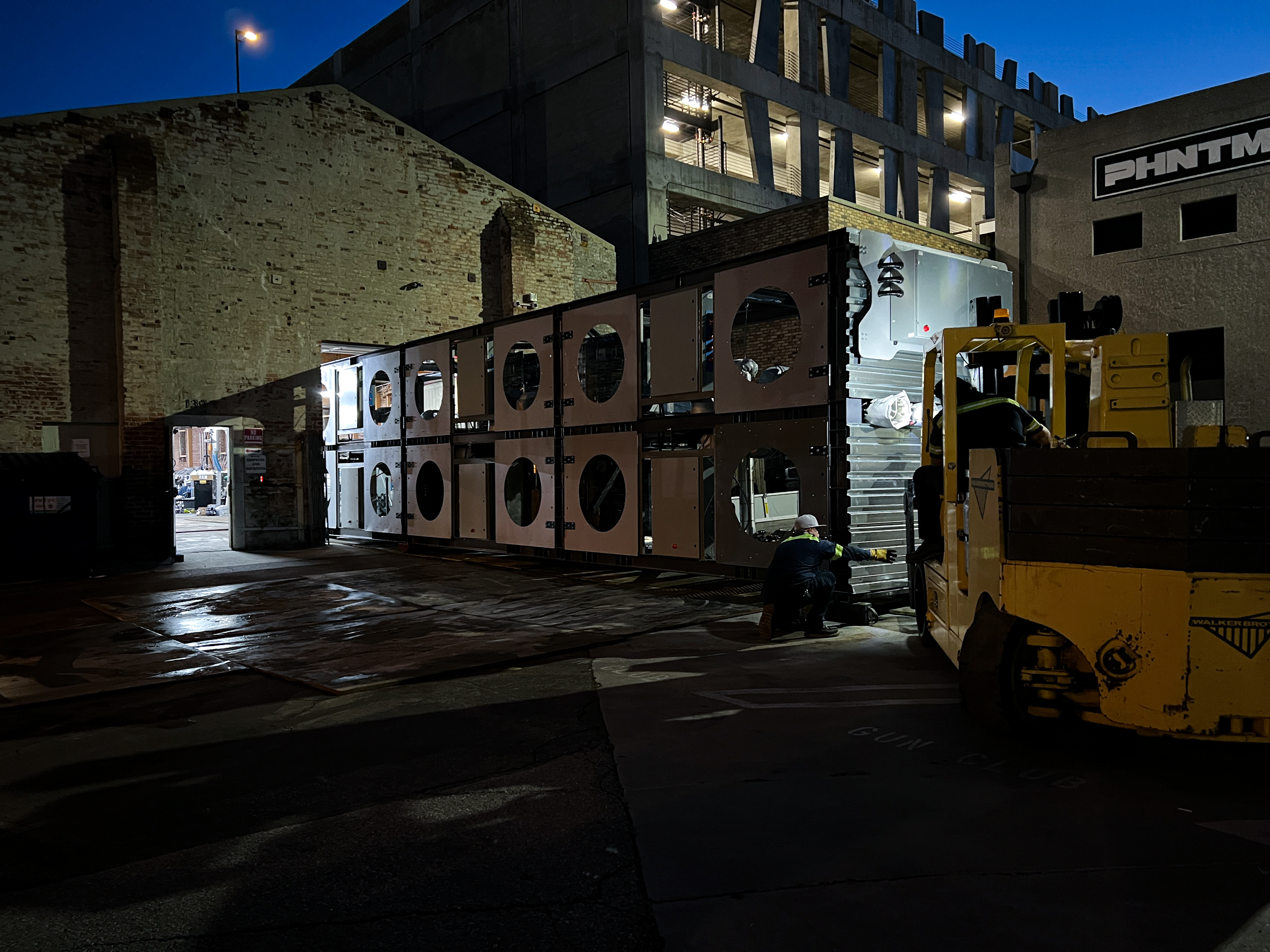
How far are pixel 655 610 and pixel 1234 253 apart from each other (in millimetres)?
10781

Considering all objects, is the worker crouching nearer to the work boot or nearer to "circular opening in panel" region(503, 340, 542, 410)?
the work boot

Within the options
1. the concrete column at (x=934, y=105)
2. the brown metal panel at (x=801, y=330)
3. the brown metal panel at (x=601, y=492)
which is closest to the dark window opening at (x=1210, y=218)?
the brown metal panel at (x=801, y=330)

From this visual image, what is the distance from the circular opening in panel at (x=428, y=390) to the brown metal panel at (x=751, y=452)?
6.97 meters

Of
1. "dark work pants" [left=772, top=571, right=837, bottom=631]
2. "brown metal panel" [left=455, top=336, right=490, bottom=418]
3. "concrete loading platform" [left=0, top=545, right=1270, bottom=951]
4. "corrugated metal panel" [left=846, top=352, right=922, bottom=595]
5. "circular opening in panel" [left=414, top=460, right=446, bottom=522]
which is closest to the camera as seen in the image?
"concrete loading platform" [left=0, top=545, right=1270, bottom=951]

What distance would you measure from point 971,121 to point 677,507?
30.3m

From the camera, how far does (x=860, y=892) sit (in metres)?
3.07

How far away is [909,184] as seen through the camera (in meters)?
31.5

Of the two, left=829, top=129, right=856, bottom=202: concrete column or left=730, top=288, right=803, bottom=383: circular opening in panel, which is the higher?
left=829, top=129, right=856, bottom=202: concrete column

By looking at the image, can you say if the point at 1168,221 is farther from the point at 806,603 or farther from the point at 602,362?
the point at 806,603

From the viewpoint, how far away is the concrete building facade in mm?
13180

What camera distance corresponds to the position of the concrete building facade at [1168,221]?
13.2m

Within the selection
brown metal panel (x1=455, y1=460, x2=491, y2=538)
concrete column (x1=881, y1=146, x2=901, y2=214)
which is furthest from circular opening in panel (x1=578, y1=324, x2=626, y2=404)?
concrete column (x1=881, y1=146, x2=901, y2=214)

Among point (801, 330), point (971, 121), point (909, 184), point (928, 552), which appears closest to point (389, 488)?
point (801, 330)

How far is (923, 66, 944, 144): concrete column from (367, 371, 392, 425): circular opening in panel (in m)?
22.8
